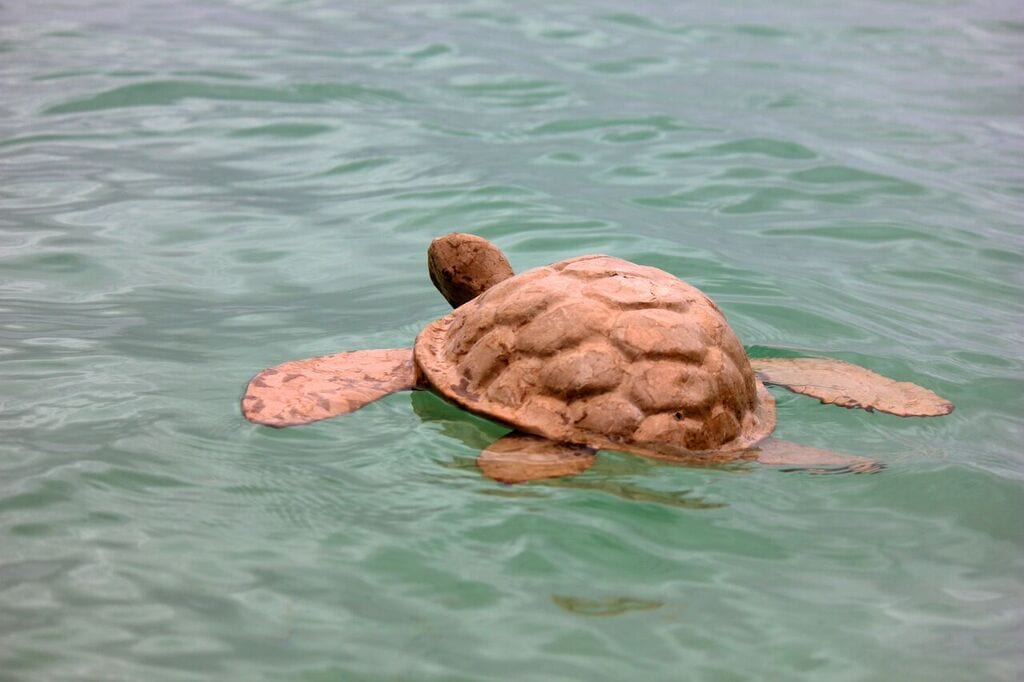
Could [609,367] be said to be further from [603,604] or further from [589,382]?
[603,604]

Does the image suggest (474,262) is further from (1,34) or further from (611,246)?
(1,34)

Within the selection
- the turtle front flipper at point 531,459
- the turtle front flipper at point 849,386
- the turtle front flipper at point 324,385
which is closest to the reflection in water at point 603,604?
the turtle front flipper at point 531,459

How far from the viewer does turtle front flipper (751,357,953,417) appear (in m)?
4.81

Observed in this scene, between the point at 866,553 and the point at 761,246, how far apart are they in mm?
3855

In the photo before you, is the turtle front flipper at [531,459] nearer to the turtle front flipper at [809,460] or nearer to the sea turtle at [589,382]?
the sea turtle at [589,382]

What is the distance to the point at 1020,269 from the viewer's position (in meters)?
7.15

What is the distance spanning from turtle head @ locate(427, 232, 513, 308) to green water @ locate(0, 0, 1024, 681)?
63 centimetres

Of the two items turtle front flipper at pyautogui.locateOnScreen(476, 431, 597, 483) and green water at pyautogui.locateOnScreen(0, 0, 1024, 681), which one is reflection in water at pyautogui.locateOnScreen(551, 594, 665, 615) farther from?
turtle front flipper at pyautogui.locateOnScreen(476, 431, 597, 483)

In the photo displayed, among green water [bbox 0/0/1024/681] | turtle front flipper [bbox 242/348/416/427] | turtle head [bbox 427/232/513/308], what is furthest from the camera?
turtle head [bbox 427/232/513/308]

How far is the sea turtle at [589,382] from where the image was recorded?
13.8 ft

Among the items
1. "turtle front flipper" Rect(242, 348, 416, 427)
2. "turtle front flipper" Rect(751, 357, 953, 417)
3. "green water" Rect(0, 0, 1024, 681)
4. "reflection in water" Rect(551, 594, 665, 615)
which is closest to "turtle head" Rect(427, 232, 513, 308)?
"turtle front flipper" Rect(242, 348, 416, 427)

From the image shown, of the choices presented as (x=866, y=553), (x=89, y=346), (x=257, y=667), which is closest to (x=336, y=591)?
(x=257, y=667)

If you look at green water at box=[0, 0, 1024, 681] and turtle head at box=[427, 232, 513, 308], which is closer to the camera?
green water at box=[0, 0, 1024, 681]

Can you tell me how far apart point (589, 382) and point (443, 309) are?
7.23 ft
